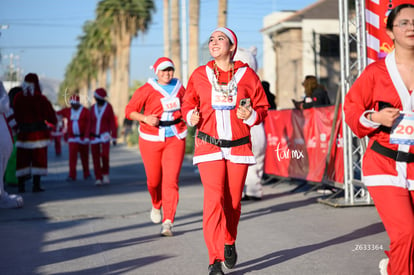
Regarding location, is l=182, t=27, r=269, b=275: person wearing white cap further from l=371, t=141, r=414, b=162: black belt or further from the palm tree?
the palm tree

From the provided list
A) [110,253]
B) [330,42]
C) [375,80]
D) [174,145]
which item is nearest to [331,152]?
[174,145]

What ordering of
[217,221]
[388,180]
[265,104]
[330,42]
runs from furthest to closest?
[330,42]
[265,104]
[217,221]
[388,180]

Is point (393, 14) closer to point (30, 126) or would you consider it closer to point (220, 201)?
point (220, 201)

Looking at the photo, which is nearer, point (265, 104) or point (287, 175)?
point (265, 104)

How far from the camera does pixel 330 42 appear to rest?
44656mm

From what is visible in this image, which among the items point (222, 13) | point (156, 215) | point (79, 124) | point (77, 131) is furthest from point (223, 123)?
point (222, 13)

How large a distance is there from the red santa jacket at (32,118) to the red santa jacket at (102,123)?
2.10 meters

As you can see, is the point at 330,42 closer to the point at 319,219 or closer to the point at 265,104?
the point at 319,219

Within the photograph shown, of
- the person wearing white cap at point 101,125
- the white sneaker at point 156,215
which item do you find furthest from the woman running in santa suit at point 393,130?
the person wearing white cap at point 101,125

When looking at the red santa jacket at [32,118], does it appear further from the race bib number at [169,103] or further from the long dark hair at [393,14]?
the long dark hair at [393,14]

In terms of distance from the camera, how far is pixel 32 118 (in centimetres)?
1315

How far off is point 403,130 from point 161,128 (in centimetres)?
447

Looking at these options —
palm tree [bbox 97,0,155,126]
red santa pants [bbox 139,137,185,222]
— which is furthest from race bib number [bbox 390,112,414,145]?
palm tree [bbox 97,0,155,126]

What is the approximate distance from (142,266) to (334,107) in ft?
18.9
